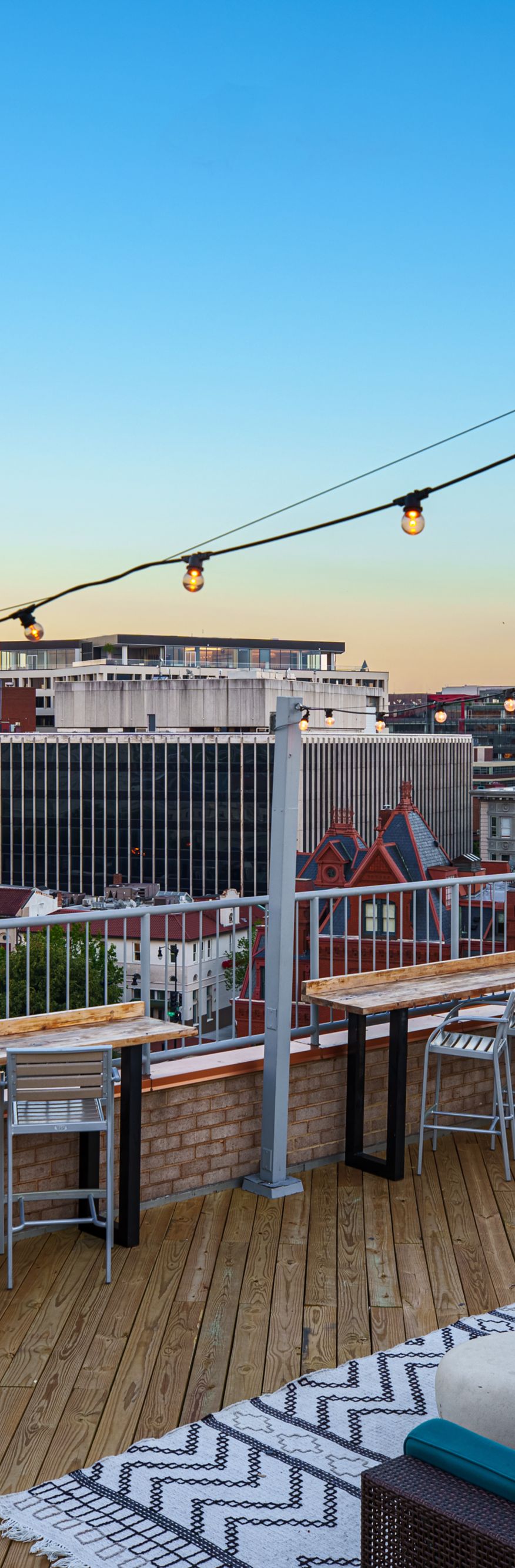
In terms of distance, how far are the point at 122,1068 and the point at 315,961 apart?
120cm

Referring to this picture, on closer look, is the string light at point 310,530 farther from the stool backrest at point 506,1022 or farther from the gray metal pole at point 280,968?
the stool backrest at point 506,1022

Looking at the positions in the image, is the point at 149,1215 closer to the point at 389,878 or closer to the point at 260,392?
the point at 260,392

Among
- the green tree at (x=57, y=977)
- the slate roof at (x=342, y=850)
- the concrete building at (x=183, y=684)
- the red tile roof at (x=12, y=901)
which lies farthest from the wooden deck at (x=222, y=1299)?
the concrete building at (x=183, y=684)

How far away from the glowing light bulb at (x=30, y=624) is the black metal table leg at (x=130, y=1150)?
4031 mm

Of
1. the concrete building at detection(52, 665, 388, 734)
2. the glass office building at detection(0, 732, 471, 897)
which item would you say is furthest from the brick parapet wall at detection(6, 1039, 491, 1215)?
the concrete building at detection(52, 665, 388, 734)

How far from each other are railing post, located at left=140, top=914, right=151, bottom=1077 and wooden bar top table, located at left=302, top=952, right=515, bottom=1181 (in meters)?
0.70

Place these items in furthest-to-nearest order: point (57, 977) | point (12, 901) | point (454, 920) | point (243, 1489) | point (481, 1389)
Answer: point (12, 901) < point (57, 977) < point (454, 920) < point (243, 1489) < point (481, 1389)

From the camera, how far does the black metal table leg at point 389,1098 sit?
15.8ft

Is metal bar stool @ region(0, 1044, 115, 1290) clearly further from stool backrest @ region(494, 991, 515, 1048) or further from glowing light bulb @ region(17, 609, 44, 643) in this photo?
glowing light bulb @ region(17, 609, 44, 643)

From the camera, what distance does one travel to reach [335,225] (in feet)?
56.3

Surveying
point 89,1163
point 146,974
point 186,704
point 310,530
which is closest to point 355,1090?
point 146,974

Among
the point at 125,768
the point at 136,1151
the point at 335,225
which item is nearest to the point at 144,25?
the point at 335,225

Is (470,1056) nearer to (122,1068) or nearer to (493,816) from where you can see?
(122,1068)

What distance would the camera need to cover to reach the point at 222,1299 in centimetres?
370
